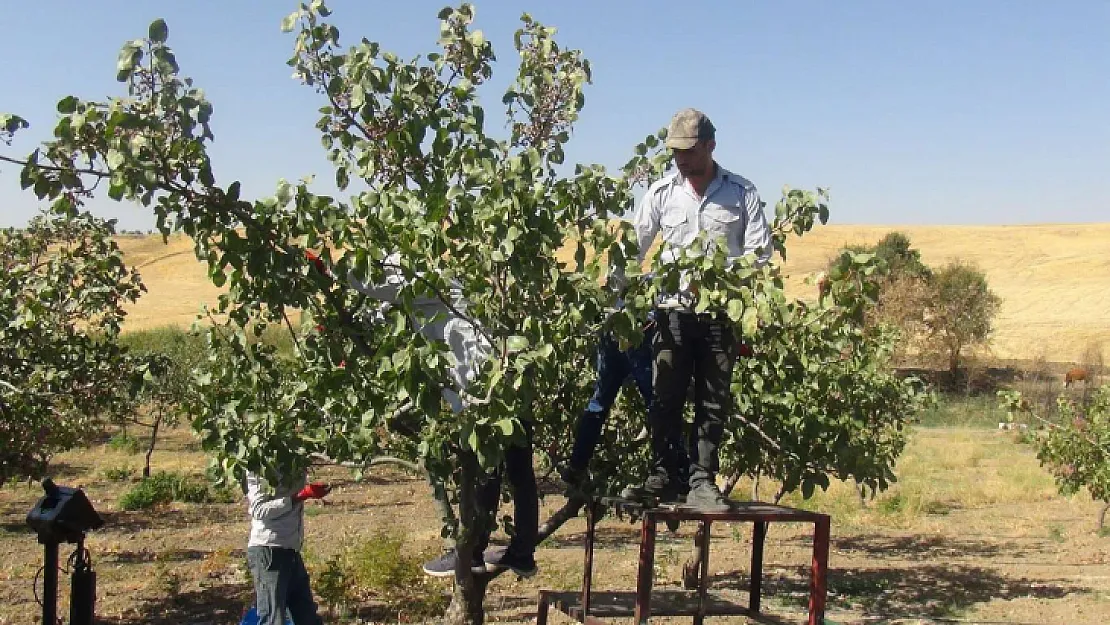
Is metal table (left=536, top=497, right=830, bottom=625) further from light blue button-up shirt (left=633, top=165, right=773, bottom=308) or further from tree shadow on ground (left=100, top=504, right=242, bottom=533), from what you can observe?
tree shadow on ground (left=100, top=504, right=242, bottom=533)

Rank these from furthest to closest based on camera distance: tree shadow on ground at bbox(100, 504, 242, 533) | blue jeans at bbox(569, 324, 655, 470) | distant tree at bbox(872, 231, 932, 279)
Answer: distant tree at bbox(872, 231, 932, 279) < tree shadow on ground at bbox(100, 504, 242, 533) < blue jeans at bbox(569, 324, 655, 470)

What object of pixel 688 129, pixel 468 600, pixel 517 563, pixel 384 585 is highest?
pixel 688 129

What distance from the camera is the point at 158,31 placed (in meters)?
4.29

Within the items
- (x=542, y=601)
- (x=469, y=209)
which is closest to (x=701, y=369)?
(x=469, y=209)

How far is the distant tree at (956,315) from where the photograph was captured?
48.9 m

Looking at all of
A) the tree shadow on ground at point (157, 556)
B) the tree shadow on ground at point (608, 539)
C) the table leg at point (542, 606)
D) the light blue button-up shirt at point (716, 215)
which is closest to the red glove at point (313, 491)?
the table leg at point (542, 606)

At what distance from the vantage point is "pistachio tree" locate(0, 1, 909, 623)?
438 centimetres

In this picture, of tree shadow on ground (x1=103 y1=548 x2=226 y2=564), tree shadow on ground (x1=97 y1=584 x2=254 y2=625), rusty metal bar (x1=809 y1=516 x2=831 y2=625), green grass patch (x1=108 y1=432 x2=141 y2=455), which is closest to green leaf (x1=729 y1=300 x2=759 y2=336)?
rusty metal bar (x1=809 y1=516 x2=831 y2=625)

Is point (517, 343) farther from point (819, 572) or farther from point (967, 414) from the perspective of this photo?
point (967, 414)

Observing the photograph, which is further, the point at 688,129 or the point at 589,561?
the point at 589,561

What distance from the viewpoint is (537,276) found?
15.6ft

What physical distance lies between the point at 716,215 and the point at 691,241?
199mm

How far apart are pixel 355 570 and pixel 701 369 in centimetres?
793

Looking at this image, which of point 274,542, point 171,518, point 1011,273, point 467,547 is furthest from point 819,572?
point 1011,273
